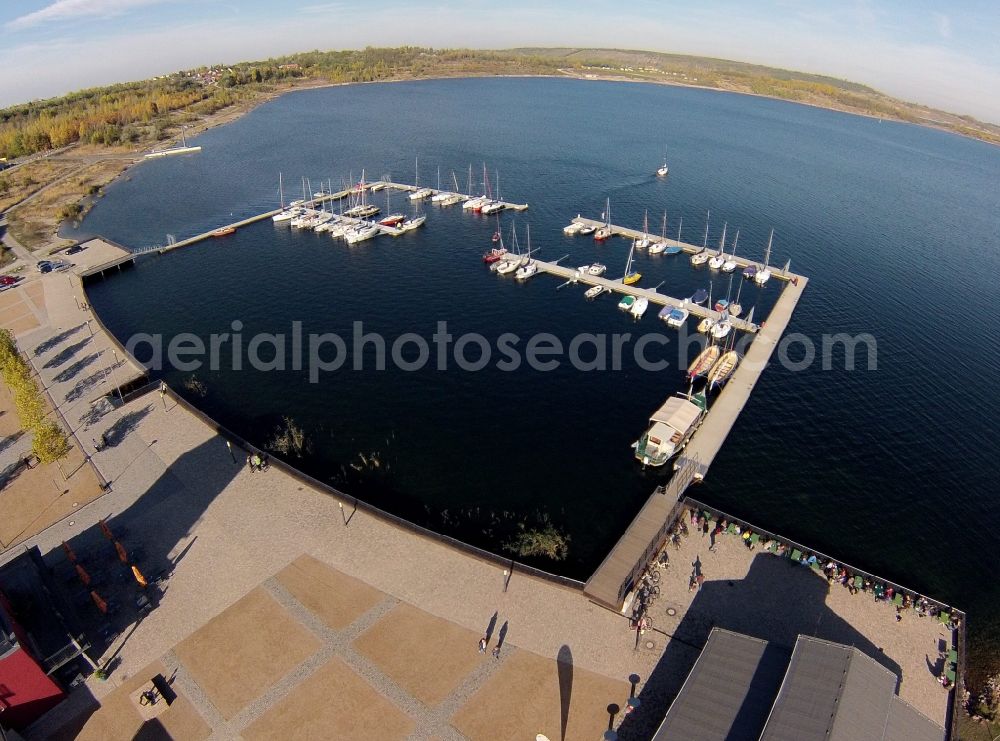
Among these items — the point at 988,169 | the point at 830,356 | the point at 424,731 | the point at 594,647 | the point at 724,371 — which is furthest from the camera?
the point at 988,169

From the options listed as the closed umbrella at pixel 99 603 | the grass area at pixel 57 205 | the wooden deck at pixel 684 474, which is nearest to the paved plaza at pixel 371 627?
the wooden deck at pixel 684 474

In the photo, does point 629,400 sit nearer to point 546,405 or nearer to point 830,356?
point 546,405

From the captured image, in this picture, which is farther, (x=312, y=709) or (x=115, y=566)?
(x=115, y=566)

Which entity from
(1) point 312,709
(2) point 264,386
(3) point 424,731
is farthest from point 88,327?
(3) point 424,731

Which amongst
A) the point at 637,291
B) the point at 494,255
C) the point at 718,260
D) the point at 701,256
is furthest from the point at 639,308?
Result: the point at 494,255

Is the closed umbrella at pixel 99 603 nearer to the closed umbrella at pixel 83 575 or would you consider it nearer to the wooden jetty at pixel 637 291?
the closed umbrella at pixel 83 575

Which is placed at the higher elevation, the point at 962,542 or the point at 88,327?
the point at 88,327

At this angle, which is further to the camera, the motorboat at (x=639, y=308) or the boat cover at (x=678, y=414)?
the motorboat at (x=639, y=308)
